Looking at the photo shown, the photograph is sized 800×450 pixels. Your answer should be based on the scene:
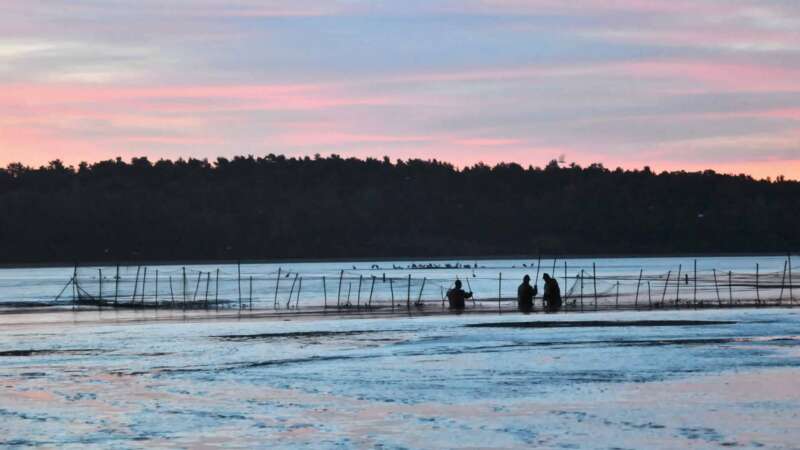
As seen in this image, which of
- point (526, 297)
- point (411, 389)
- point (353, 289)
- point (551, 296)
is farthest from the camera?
point (353, 289)

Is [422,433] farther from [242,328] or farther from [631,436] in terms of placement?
[242,328]

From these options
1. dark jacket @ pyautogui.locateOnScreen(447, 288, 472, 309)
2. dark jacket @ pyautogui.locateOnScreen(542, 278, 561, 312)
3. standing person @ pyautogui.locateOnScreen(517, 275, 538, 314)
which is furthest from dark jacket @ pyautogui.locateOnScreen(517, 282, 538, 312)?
dark jacket @ pyautogui.locateOnScreen(447, 288, 472, 309)

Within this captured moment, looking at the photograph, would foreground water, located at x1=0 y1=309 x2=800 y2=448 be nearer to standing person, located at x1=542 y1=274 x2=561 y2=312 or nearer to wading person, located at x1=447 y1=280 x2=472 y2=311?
standing person, located at x1=542 y1=274 x2=561 y2=312

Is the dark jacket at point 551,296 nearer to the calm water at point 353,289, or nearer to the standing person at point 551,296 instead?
the standing person at point 551,296

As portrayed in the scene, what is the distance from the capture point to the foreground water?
1869 cm

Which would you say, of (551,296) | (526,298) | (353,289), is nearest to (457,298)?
(526,298)

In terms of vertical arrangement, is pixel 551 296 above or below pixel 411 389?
above

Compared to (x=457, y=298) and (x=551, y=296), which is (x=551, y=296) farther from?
(x=457, y=298)

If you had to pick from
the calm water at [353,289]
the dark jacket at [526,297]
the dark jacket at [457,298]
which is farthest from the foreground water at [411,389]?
the calm water at [353,289]

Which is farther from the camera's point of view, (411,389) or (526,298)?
(526,298)

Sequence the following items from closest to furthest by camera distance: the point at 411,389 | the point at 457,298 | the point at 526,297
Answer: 1. the point at 411,389
2. the point at 526,297
3. the point at 457,298

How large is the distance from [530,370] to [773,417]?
758 centimetres

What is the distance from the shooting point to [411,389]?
2388cm

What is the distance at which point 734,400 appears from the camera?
852 inches
